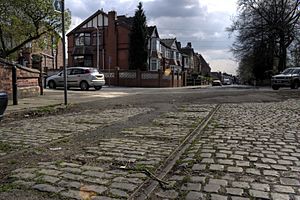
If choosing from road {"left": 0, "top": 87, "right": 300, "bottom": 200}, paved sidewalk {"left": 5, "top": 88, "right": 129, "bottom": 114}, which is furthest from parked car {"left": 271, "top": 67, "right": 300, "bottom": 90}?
road {"left": 0, "top": 87, "right": 300, "bottom": 200}

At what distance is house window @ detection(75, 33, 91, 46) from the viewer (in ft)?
184

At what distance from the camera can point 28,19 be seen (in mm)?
18828

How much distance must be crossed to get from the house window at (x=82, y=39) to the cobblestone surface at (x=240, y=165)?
50190mm

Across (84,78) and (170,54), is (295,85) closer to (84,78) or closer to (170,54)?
(84,78)

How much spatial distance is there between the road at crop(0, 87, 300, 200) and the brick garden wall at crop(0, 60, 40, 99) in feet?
19.8

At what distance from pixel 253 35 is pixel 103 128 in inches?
1685

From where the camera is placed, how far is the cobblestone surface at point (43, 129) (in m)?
6.45

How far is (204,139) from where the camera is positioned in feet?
22.4

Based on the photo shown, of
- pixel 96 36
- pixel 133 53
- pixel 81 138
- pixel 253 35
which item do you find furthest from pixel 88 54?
pixel 81 138

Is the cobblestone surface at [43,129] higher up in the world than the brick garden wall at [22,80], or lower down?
lower down

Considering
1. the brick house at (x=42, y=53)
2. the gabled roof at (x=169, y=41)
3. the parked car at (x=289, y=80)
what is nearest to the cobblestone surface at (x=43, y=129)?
the brick house at (x=42, y=53)

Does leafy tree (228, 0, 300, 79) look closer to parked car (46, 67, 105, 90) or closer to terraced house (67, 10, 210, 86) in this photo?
terraced house (67, 10, 210, 86)

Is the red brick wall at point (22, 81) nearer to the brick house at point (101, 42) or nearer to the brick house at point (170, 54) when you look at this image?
the brick house at point (101, 42)

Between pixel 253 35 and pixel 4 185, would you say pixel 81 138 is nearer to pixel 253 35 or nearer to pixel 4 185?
pixel 4 185
